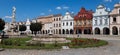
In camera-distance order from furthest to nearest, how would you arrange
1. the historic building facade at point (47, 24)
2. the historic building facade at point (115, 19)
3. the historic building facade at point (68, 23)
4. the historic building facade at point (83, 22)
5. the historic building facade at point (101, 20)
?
1. the historic building facade at point (47, 24)
2. the historic building facade at point (68, 23)
3. the historic building facade at point (83, 22)
4. the historic building facade at point (101, 20)
5. the historic building facade at point (115, 19)

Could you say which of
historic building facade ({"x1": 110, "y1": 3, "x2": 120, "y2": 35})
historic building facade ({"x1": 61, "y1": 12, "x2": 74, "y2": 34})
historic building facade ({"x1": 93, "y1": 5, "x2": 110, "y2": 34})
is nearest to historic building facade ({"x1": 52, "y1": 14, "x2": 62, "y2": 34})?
historic building facade ({"x1": 61, "y1": 12, "x2": 74, "y2": 34})

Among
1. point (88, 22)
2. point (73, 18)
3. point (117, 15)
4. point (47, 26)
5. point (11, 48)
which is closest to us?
point (11, 48)

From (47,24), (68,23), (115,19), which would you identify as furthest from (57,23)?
(115,19)

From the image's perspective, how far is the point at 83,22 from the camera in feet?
233

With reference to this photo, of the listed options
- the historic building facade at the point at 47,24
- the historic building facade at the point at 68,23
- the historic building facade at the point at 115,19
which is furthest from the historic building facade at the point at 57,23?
the historic building facade at the point at 115,19

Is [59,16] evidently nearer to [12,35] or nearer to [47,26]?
[47,26]

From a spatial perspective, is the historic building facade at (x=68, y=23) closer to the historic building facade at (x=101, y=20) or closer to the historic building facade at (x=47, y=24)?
the historic building facade at (x=47, y=24)

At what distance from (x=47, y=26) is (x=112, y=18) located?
109 ft

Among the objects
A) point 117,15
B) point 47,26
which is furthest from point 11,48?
point 47,26

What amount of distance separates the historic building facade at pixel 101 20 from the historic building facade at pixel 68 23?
33.7 ft

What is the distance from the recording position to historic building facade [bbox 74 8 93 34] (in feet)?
226

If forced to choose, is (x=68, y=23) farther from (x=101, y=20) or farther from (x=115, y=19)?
(x=115, y=19)

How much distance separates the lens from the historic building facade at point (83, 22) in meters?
68.9

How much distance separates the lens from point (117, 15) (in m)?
Result: 59.5
